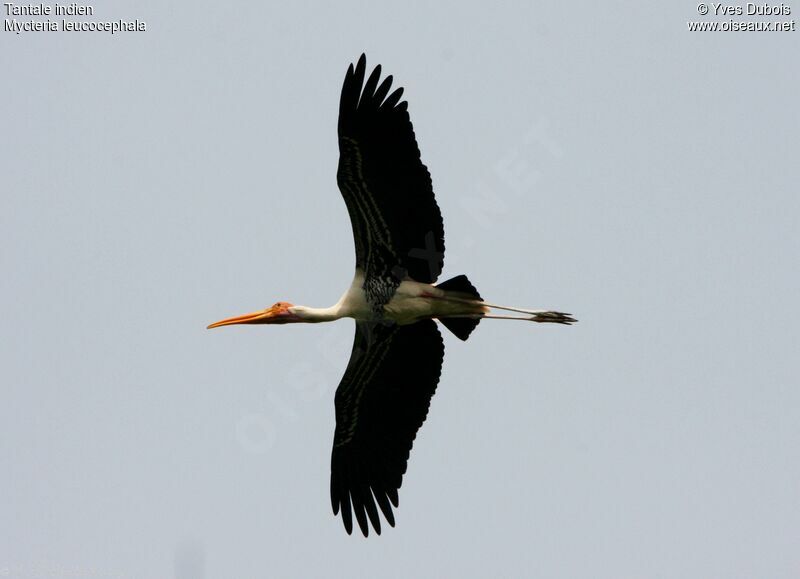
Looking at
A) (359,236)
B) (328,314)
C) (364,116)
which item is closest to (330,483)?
(328,314)

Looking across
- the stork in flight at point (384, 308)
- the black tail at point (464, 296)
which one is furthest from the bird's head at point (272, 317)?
the black tail at point (464, 296)

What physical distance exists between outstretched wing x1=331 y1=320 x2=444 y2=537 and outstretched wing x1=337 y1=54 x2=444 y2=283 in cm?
107

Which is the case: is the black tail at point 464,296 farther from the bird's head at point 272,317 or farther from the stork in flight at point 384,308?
the bird's head at point 272,317

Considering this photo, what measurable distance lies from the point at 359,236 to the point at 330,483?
3.19 meters

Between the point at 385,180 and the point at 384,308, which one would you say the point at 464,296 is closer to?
the point at 384,308

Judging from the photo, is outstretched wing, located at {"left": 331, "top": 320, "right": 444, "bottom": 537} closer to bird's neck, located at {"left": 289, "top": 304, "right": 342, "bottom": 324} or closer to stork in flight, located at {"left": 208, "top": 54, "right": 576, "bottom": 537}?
stork in flight, located at {"left": 208, "top": 54, "right": 576, "bottom": 537}

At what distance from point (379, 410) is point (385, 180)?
10.2ft

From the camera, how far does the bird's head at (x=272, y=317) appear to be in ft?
57.2

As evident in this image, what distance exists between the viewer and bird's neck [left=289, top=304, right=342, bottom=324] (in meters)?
16.9

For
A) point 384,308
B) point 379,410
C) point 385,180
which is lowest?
point 379,410

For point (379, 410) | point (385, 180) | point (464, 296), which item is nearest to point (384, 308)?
point (464, 296)

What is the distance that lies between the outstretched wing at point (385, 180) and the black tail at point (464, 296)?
0.77 feet

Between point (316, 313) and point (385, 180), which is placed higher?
point (385, 180)

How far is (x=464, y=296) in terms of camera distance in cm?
1616
